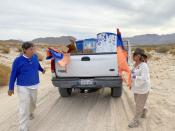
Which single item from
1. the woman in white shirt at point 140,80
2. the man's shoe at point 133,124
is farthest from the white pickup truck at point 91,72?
the man's shoe at point 133,124

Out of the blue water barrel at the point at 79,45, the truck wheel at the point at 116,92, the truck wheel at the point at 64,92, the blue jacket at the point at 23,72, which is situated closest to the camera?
the blue jacket at the point at 23,72

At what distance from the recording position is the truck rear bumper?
8.55m

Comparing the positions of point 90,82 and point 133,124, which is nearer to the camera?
point 133,124

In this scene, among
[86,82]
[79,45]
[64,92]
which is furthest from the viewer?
[79,45]

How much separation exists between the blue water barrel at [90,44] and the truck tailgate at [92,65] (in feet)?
6.42

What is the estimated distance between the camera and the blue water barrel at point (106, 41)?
31.8ft

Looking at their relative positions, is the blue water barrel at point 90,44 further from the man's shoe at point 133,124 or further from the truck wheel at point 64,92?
the man's shoe at point 133,124

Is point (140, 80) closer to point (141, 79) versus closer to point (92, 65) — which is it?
point (141, 79)

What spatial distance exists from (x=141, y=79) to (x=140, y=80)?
0.16ft

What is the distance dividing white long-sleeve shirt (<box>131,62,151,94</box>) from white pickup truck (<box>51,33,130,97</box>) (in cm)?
161

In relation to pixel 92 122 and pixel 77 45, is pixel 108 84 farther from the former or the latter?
pixel 77 45

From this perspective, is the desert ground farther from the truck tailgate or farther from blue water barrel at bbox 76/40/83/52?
blue water barrel at bbox 76/40/83/52

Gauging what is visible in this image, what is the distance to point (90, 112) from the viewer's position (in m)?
8.33

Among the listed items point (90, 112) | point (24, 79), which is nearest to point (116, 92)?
point (90, 112)
